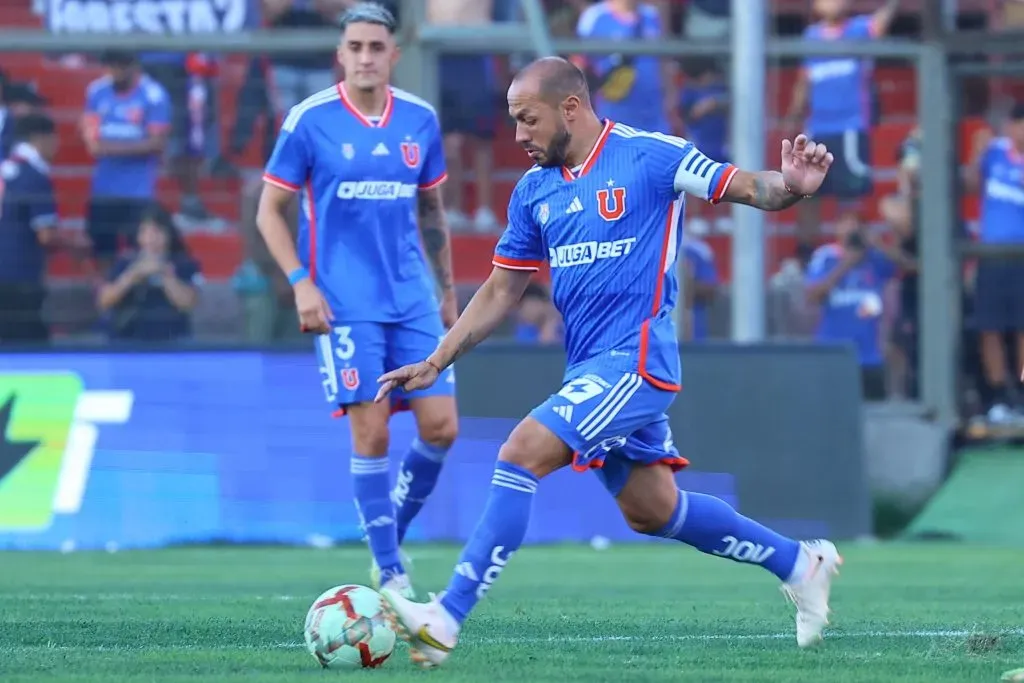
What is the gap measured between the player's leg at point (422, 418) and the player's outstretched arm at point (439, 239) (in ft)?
0.53

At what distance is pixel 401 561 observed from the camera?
8.53m

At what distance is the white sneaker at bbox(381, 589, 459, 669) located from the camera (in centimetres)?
560

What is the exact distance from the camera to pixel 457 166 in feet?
45.2

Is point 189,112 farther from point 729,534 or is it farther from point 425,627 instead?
point 425,627

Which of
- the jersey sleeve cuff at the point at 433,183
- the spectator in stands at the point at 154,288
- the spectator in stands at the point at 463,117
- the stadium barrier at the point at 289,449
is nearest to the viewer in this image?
the jersey sleeve cuff at the point at 433,183

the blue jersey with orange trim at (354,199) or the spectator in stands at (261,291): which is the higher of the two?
the blue jersey with orange trim at (354,199)

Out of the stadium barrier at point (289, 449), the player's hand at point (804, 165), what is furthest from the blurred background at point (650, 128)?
the player's hand at point (804, 165)

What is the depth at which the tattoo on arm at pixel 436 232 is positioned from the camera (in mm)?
8906

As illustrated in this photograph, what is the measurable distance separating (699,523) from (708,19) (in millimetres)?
8125

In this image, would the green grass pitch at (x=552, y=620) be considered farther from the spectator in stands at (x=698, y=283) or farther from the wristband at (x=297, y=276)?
the spectator in stands at (x=698, y=283)

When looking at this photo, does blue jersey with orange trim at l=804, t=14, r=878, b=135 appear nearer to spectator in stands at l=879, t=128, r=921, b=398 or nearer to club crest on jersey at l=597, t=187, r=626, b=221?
spectator in stands at l=879, t=128, r=921, b=398

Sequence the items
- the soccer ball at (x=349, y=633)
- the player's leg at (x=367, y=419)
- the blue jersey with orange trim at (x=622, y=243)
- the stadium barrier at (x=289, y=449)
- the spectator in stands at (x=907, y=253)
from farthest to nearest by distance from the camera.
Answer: the spectator in stands at (x=907, y=253) < the stadium barrier at (x=289, y=449) < the player's leg at (x=367, y=419) < the blue jersey with orange trim at (x=622, y=243) < the soccer ball at (x=349, y=633)

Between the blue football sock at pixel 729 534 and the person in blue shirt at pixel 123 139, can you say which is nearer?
the blue football sock at pixel 729 534

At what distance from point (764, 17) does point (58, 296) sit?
5.37 m
